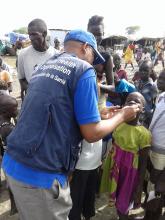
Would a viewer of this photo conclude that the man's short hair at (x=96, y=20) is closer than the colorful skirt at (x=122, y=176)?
No

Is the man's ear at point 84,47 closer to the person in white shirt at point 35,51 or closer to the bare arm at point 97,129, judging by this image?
the bare arm at point 97,129

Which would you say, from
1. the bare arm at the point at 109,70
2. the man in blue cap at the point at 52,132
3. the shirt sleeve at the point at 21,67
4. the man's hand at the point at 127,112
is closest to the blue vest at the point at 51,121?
the man in blue cap at the point at 52,132

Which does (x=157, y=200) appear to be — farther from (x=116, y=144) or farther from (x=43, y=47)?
(x=43, y=47)

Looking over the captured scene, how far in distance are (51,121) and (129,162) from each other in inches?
50.8

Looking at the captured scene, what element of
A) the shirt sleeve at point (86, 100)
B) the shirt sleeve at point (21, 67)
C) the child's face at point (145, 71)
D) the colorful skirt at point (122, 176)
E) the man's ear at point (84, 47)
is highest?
the man's ear at point (84, 47)

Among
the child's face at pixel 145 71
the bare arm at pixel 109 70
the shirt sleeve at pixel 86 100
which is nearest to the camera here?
the shirt sleeve at pixel 86 100

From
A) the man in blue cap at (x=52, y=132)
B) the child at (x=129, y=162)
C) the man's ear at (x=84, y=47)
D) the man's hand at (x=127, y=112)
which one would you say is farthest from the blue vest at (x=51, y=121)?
the child at (x=129, y=162)

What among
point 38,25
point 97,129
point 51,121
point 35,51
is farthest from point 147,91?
point 51,121

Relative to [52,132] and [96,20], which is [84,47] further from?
[96,20]

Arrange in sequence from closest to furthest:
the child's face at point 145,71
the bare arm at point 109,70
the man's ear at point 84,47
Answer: the man's ear at point 84,47 < the bare arm at point 109,70 < the child's face at point 145,71

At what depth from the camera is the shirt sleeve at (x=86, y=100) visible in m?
1.79

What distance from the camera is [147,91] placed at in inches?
178

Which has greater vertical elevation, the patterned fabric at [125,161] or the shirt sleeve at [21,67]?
the shirt sleeve at [21,67]

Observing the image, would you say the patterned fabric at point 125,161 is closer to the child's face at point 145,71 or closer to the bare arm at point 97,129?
the bare arm at point 97,129
